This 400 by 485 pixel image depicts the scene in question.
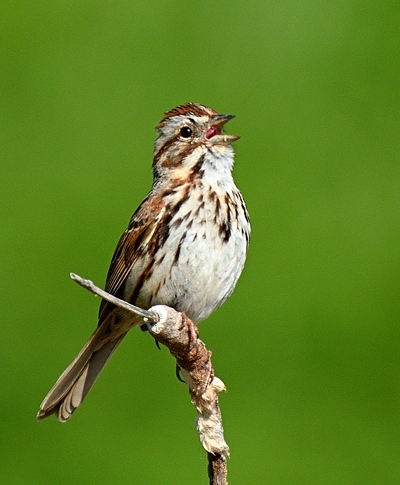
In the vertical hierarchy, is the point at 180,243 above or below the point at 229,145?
below

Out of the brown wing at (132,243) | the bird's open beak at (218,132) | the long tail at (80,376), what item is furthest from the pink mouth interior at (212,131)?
the long tail at (80,376)

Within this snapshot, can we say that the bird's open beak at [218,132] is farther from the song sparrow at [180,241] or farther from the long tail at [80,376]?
the long tail at [80,376]

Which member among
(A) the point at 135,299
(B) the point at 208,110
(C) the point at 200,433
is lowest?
(C) the point at 200,433

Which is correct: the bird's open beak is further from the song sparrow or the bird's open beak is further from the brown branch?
the brown branch

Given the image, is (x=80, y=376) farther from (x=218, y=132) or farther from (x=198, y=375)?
(x=218, y=132)

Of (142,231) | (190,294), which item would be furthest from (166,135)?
(190,294)

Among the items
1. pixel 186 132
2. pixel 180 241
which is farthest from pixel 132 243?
pixel 186 132

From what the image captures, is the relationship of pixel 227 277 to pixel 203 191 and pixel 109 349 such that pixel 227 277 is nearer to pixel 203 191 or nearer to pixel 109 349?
pixel 203 191
